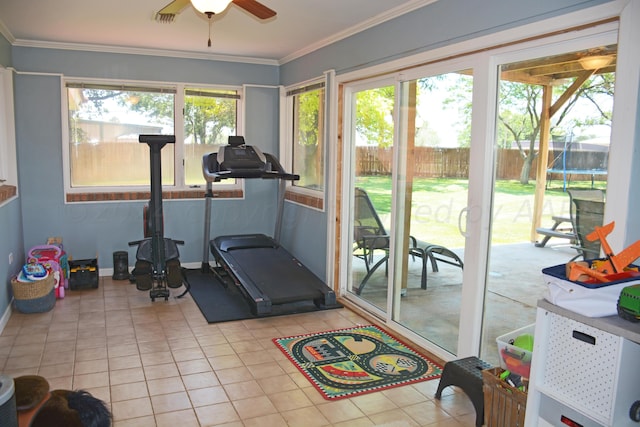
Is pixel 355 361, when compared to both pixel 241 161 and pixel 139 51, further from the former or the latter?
pixel 139 51

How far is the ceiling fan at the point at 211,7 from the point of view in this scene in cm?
262

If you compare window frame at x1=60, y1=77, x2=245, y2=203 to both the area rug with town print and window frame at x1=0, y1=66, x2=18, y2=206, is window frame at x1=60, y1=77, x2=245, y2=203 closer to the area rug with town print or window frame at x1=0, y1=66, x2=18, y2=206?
window frame at x1=0, y1=66, x2=18, y2=206

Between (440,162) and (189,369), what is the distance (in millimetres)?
2259

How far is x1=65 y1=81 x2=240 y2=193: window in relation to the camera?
5.62 metres

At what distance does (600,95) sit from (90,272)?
4.77 meters

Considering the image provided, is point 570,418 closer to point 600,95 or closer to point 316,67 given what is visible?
point 600,95

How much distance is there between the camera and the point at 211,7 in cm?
265

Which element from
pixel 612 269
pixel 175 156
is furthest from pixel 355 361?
pixel 175 156

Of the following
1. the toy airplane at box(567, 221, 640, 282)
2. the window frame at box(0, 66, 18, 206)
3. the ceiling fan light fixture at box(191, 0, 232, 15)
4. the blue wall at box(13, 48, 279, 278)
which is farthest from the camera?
the blue wall at box(13, 48, 279, 278)

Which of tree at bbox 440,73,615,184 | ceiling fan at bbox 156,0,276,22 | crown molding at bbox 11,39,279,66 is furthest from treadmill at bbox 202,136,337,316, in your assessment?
tree at bbox 440,73,615,184

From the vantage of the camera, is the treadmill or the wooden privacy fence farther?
the treadmill

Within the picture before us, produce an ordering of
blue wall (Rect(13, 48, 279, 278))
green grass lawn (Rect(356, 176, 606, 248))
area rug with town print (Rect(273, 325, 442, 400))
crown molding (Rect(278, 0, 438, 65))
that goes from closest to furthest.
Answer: green grass lawn (Rect(356, 176, 606, 248)), area rug with town print (Rect(273, 325, 442, 400)), crown molding (Rect(278, 0, 438, 65)), blue wall (Rect(13, 48, 279, 278))

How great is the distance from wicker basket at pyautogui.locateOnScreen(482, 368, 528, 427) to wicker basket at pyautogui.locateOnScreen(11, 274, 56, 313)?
12.4 ft

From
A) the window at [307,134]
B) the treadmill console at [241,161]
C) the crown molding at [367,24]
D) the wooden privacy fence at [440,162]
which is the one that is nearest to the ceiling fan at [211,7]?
the crown molding at [367,24]
